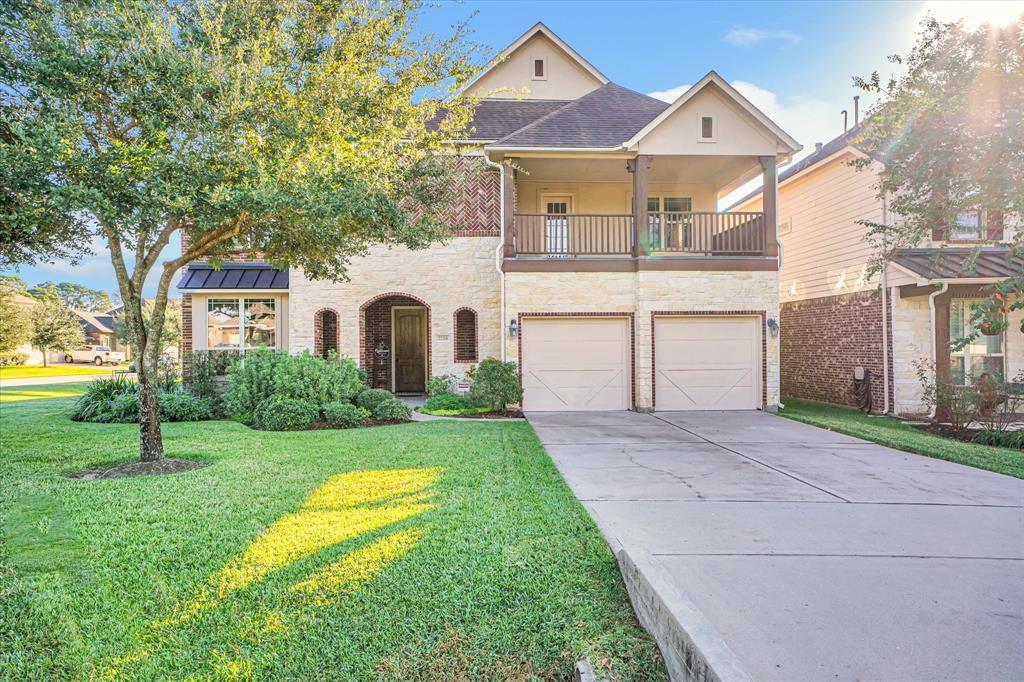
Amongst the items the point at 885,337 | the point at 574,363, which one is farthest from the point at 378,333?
the point at 885,337

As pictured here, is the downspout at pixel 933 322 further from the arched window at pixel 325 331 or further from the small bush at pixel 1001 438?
the arched window at pixel 325 331

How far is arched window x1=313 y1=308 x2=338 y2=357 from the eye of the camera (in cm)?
1467

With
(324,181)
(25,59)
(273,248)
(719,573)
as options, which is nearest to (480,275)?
(273,248)

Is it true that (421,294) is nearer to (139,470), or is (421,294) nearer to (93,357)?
(139,470)

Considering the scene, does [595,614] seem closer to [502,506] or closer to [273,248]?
[502,506]

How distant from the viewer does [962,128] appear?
6.41 metres

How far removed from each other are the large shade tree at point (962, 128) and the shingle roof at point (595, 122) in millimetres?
6394

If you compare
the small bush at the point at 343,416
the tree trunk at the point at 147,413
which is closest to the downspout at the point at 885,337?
the small bush at the point at 343,416

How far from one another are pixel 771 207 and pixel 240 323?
1311 cm

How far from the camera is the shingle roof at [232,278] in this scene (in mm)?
14445

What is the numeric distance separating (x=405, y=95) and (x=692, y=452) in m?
6.15

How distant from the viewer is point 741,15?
1366 centimetres

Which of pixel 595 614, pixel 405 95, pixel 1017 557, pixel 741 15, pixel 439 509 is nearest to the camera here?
pixel 595 614

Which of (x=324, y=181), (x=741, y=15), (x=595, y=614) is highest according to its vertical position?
(x=741, y=15)
